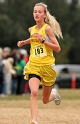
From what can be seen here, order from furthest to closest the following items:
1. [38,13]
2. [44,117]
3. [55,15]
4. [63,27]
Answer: [63,27], [55,15], [44,117], [38,13]

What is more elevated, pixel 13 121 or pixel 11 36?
pixel 13 121

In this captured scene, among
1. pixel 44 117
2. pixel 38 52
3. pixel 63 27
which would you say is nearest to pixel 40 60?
pixel 38 52

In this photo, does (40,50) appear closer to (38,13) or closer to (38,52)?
(38,52)

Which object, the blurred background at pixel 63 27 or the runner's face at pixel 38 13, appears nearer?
the runner's face at pixel 38 13

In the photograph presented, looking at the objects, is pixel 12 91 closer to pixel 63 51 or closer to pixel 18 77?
pixel 18 77

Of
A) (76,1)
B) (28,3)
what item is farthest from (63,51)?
(76,1)

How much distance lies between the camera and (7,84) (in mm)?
22359

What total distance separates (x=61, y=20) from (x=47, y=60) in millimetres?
80384

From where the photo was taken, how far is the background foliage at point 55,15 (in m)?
78.7

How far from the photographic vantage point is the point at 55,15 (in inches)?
3521

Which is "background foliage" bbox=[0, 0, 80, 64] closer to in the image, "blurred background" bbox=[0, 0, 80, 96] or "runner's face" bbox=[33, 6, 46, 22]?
"blurred background" bbox=[0, 0, 80, 96]

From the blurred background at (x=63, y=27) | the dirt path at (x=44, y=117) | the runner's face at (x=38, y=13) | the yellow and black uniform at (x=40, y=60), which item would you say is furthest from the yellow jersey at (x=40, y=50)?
the blurred background at (x=63, y=27)

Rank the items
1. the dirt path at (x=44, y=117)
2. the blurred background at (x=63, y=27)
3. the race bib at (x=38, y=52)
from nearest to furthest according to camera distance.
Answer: the race bib at (x=38, y=52)
the dirt path at (x=44, y=117)
the blurred background at (x=63, y=27)

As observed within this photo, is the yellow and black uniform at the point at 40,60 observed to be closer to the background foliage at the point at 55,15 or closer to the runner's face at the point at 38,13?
the runner's face at the point at 38,13
